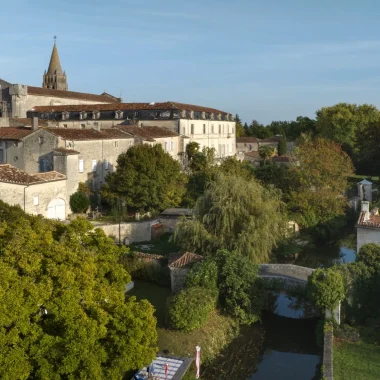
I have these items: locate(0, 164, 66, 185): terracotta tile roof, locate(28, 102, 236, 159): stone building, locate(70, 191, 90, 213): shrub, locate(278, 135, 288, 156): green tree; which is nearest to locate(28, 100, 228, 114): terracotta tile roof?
locate(28, 102, 236, 159): stone building

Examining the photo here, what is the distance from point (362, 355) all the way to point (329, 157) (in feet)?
69.7

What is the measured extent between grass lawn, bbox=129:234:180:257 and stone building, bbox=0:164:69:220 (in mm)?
5079

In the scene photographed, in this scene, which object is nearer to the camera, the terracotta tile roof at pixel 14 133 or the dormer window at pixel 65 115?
the terracotta tile roof at pixel 14 133

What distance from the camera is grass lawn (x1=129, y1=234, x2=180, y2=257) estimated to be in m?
28.3

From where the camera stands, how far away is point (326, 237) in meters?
33.7

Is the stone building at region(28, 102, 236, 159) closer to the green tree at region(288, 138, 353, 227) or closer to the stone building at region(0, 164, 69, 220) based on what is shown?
the green tree at region(288, 138, 353, 227)

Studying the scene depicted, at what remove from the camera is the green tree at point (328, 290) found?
17812 millimetres

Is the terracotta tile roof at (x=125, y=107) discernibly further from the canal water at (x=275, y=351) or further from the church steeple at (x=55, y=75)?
the canal water at (x=275, y=351)

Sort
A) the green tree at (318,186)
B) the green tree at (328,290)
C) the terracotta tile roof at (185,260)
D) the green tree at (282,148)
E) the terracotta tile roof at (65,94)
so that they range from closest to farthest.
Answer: the green tree at (328,290)
the terracotta tile roof at (185,260)
the green tree at (318,186)
the terracotta tile roof at (65,94)
the green tree at (282,148)

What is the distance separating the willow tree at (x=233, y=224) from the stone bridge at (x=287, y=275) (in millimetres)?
1475

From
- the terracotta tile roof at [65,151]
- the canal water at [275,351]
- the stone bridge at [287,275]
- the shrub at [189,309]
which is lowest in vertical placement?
the canal water at [275,351]

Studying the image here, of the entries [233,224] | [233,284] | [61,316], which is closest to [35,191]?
[233,224]

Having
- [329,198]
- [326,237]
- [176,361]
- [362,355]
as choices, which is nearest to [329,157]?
[329,198]

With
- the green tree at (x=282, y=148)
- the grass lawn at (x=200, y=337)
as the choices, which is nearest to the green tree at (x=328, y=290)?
the grass lawn at (x=200, y=337)
